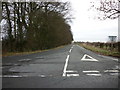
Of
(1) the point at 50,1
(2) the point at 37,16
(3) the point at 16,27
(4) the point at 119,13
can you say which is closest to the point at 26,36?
(3) the point at 16,27

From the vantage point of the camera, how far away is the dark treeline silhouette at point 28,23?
94.9 ft

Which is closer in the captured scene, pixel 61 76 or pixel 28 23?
pixel 61 76

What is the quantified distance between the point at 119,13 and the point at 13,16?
1713 cm

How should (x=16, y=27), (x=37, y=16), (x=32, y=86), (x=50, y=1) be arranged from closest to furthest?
(x=32, y=86), (x=16, y=27), (x=37, y=16), (x=50, y=1)

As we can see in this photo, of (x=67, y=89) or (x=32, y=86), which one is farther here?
(x=32, y=86)

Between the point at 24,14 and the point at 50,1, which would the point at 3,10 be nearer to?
the point at 24,14

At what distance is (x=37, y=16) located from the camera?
34.2m

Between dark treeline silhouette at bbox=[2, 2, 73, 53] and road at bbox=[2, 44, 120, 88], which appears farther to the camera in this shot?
dark treeline silhouette at bbox=[2, 2, 73, 53]

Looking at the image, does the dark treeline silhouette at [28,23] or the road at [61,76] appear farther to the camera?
the dark treeline silhouette at [28,23]

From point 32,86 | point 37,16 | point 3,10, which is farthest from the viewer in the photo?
point 37,16

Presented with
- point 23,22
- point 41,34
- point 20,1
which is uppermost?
point 20,1

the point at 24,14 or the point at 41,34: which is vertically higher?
the point at 24,14

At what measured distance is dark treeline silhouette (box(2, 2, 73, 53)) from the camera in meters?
28.9

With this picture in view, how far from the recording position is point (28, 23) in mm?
32875
